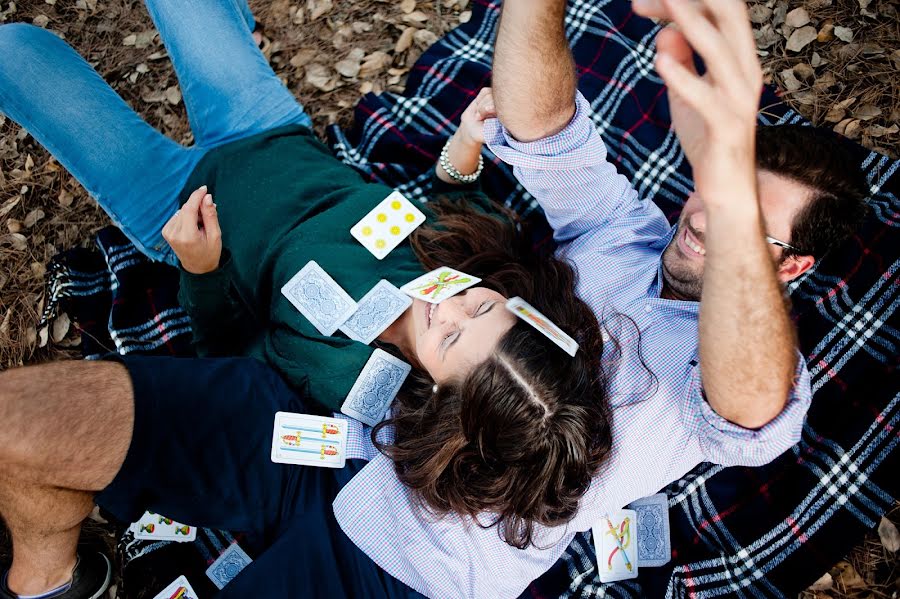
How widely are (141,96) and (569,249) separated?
Result: 3124 mm

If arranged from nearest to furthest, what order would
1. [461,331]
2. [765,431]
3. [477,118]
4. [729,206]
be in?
[729,206], [765,431], [461,331], [477,118]

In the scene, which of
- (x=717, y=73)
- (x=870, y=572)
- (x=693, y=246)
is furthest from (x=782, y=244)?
(x=870, y=572)

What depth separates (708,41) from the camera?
144 centimetres

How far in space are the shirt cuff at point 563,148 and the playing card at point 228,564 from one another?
7.51 feet

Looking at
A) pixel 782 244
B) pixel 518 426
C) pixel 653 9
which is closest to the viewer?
pixel 653 9

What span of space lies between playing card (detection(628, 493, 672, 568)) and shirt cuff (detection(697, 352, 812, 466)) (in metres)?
0.99

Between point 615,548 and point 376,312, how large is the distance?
5.31ft

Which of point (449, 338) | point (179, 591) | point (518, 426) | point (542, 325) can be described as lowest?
point (179, 591)

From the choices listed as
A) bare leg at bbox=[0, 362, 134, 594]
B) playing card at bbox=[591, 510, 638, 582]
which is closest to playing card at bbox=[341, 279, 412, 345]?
bare leg at bbox=[0, 362, 134, 594]

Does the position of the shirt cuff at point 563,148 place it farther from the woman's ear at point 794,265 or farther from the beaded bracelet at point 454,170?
the woman's ear at point 794,265

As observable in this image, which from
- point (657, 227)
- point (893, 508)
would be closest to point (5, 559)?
point (657, 227)

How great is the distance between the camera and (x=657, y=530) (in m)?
3.19

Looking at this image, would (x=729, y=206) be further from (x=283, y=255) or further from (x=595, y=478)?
(x=283, y=255)

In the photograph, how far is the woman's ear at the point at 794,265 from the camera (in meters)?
2.85
